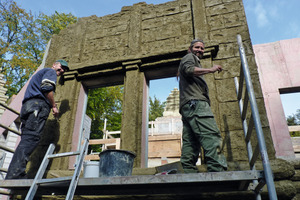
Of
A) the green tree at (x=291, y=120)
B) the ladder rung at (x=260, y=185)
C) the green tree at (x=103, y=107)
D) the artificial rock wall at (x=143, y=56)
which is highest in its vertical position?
the green tree at (x=291, y=120)

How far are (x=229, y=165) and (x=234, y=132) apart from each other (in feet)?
1.87

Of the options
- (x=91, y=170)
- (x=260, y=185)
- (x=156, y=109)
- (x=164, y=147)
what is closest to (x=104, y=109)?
(x=164, y=147)

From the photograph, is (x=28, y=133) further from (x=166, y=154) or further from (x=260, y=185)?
(x=166, y=154)

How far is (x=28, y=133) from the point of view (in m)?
3.15

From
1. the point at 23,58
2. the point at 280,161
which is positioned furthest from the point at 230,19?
the point at 23,58

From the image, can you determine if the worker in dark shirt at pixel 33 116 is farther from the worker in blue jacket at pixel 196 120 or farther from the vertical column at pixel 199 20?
the vertical column at pixel 199 20

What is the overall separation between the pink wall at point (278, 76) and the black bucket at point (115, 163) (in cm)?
528

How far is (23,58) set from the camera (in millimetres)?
17375

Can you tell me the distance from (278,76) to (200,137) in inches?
230

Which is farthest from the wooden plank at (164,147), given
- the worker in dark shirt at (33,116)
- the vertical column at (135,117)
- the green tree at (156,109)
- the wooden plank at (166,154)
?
the green tree at (156,109)

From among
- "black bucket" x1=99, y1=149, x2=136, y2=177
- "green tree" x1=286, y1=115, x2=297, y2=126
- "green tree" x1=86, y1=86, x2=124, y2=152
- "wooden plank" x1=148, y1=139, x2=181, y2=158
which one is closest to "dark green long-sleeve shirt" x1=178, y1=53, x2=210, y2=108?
"black bucket" x1=99, y1=149, x2=136, y2=177

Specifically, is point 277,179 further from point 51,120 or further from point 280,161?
point 51,120

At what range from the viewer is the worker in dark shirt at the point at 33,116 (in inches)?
115

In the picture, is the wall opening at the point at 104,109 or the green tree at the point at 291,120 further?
the green tree at the point at 291,120
